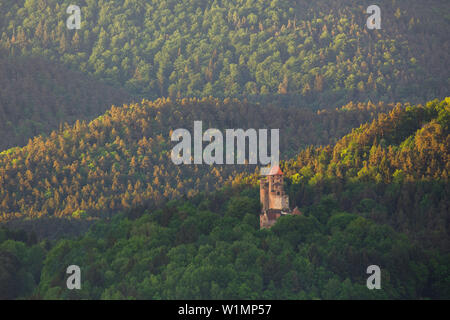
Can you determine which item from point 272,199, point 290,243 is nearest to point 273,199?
point 272,199

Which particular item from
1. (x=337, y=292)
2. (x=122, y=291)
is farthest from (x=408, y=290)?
(x=122, y=291)

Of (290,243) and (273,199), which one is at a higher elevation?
(273,199)

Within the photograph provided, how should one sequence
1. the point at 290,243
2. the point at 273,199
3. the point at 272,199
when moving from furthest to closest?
the point at 290,243 < the point at 272,199 < the point at 273,199

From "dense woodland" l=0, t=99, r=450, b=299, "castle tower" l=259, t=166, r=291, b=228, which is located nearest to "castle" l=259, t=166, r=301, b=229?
"castle tower" l=259, t=166, r=291, b=228

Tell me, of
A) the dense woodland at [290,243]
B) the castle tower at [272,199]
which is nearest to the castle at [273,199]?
the castle tower at [272,199]

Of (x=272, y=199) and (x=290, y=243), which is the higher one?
(x=272, y=199)

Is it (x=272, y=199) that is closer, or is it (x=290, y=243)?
(x=272, y=199)

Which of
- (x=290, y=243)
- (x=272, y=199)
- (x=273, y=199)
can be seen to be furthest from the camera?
(x=290, y=243)

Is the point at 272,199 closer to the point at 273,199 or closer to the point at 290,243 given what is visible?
the point at 273,199
